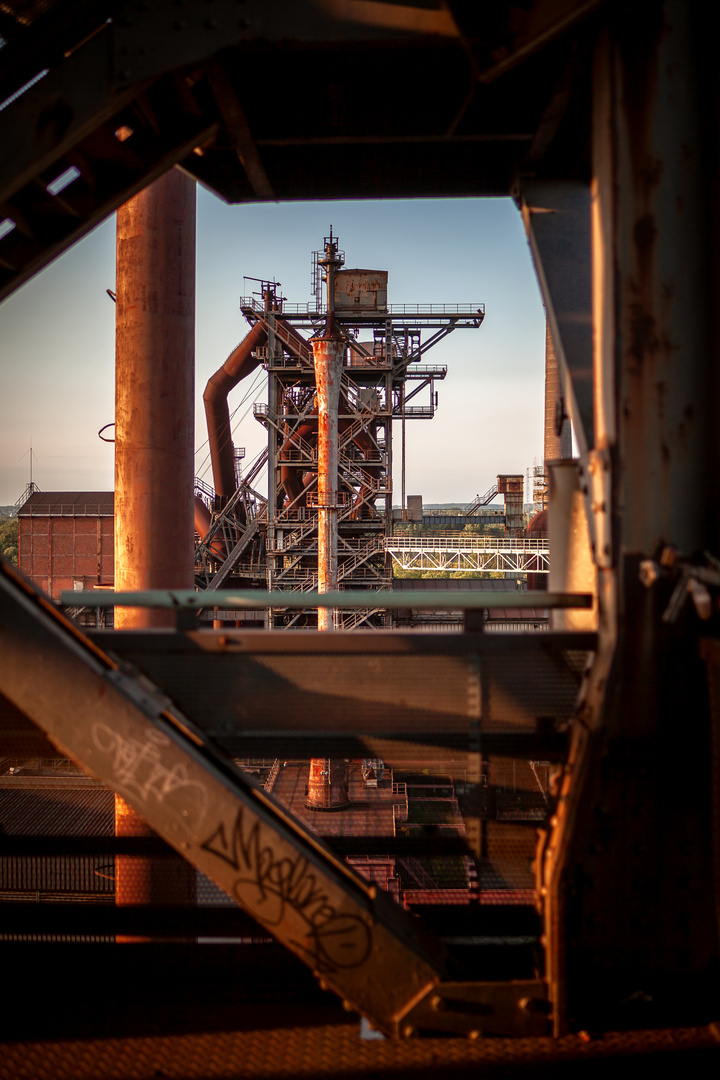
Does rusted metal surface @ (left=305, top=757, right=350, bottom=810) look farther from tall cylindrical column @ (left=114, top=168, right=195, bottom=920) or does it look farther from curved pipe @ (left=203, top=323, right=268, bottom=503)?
curved pipe @ (left=203, top=323, right=268, bottom=503)

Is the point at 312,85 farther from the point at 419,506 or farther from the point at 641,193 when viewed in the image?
the point at 419,506

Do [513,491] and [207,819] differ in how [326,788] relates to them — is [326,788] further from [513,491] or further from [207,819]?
[513,491]

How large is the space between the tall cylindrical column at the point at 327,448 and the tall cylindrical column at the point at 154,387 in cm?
1162

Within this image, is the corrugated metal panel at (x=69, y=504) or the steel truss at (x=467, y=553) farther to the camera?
the corrugated metal panel at (x=69, y=504)

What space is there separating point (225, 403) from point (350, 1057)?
2757 cm

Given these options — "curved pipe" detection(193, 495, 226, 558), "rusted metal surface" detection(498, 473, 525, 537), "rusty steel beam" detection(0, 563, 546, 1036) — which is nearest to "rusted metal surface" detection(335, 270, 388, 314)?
"curved pipe" detection(193, 495, 226, 558)

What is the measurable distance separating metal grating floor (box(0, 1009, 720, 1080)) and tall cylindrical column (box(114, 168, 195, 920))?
432 cm

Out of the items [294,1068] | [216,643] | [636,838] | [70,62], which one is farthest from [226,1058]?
[70,62]

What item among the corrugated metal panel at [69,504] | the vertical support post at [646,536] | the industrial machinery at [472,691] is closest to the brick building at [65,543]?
the corrugated metal panel at [69,504]

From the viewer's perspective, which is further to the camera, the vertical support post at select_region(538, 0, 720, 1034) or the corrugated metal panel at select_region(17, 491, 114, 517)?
the corrugated metal panel at select_region(17, 491, 114, 517)

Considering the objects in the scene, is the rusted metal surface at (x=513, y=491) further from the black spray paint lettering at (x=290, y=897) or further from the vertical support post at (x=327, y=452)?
the black spray paint lettering at (x=290, y=897)

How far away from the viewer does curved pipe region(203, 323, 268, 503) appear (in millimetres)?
26547

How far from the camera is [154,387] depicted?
6.88 meters

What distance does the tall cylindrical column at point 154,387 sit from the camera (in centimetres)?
673
